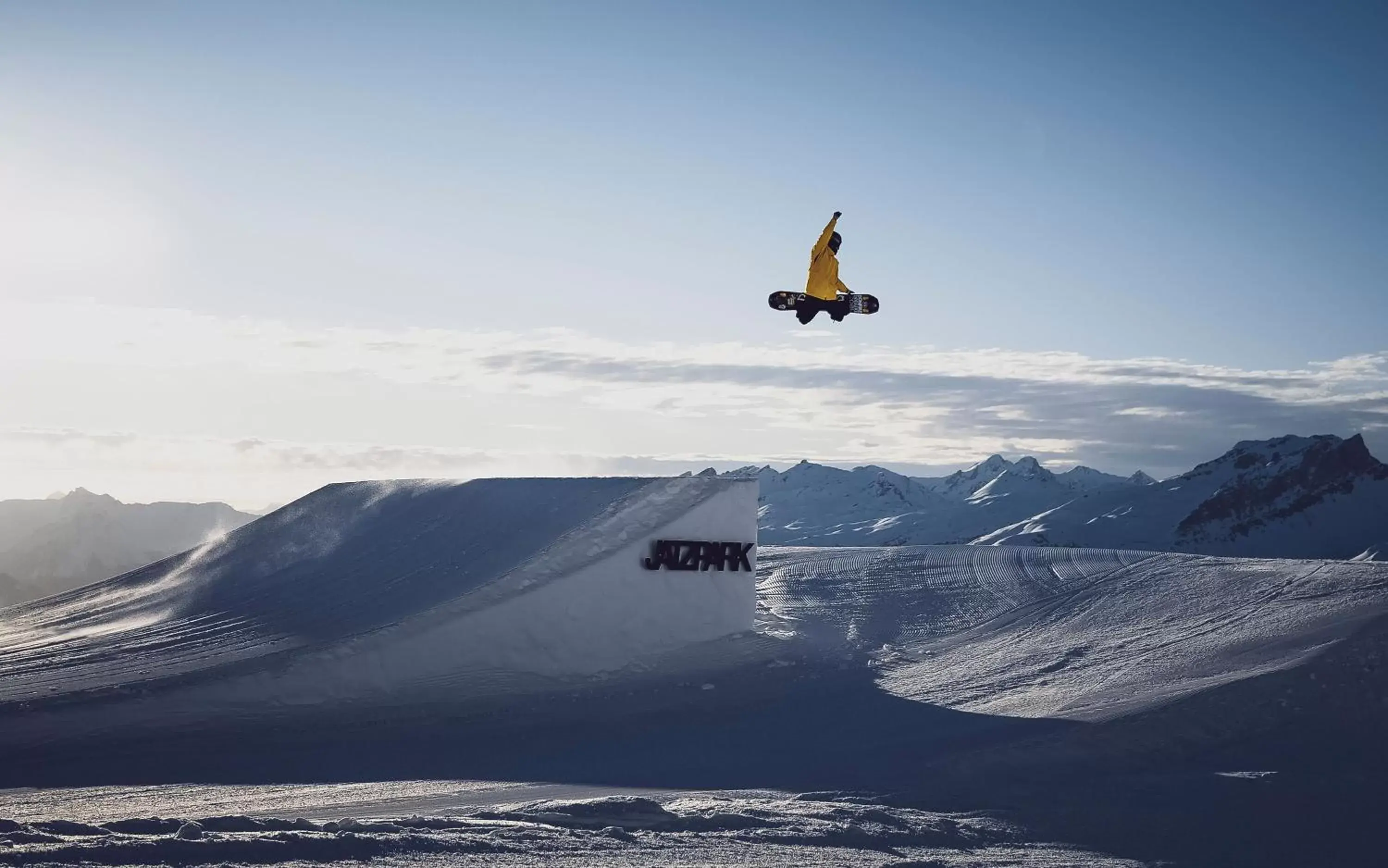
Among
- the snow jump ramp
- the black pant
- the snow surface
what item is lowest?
the snow surface

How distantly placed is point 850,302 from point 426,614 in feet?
35.1

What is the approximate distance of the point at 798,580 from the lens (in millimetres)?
29281

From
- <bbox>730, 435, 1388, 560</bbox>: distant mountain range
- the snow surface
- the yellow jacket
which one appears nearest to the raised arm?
the yellow jacket

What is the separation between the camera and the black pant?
38.0 ft

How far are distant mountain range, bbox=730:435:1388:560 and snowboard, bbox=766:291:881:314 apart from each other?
10240 centimetres

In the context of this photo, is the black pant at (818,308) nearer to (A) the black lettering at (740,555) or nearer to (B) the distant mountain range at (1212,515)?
(A) the black lettering at (740,555)

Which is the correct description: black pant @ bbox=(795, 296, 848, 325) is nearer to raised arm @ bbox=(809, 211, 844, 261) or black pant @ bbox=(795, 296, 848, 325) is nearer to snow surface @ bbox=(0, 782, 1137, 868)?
raised arm @ bbox=(809, 211, 844, 261)

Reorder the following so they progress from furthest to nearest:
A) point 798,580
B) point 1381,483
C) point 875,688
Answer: point 1381,483 → point 798,580 → point 875,688

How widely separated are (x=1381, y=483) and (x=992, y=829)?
161 m

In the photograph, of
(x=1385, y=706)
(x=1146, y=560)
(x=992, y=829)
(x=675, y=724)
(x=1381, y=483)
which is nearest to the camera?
(x=992, y=829)

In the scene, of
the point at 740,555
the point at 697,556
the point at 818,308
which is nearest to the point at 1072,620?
the point at 740,555

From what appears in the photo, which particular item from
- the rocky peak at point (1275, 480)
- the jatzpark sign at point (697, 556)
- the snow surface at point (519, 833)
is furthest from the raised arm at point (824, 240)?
the rocky peak at point (1275, 480)

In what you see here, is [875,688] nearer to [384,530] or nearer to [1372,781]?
[1372,781]

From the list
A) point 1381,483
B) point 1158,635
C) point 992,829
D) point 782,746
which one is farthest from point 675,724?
point 1381,483
